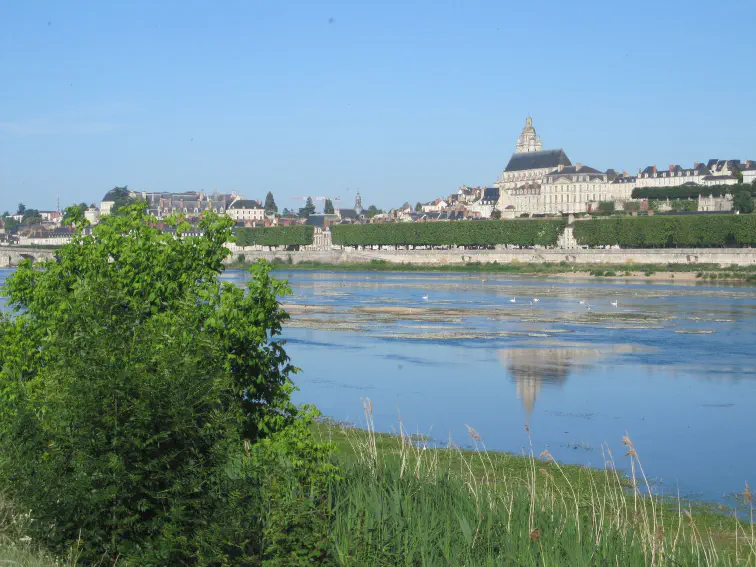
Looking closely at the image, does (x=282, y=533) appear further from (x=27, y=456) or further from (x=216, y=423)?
(x=27, y=456)

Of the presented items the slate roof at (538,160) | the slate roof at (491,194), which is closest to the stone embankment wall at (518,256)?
the slate roof at (538,160)

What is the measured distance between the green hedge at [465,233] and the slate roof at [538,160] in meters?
44.8

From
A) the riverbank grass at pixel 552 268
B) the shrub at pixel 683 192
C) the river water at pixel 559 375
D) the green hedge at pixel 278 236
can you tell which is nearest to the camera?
the river water at pixel 559 375

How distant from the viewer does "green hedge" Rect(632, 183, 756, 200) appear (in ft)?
326

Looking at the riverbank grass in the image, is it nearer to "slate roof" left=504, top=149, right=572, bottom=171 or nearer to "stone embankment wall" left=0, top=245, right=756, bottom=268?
"stone embankment wall" left=0, top=245, right=756, bottom=268

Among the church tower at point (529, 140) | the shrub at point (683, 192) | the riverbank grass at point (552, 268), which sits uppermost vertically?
the church tower at point (529, 140)

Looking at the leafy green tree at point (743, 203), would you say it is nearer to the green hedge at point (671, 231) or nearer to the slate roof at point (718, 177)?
the green hedge at point (671, 231)

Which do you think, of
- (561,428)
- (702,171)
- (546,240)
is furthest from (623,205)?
(561,428)

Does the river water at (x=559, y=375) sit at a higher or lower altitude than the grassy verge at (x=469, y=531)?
lower

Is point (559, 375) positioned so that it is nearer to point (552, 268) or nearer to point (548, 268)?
point (552, 268)

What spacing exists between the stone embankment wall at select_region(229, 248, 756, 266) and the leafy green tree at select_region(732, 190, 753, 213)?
24589 millimetres

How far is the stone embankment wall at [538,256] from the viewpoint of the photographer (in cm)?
6009

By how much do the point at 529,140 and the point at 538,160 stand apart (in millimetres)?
28744

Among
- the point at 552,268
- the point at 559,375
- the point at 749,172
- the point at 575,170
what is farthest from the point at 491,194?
the point at 559,375
